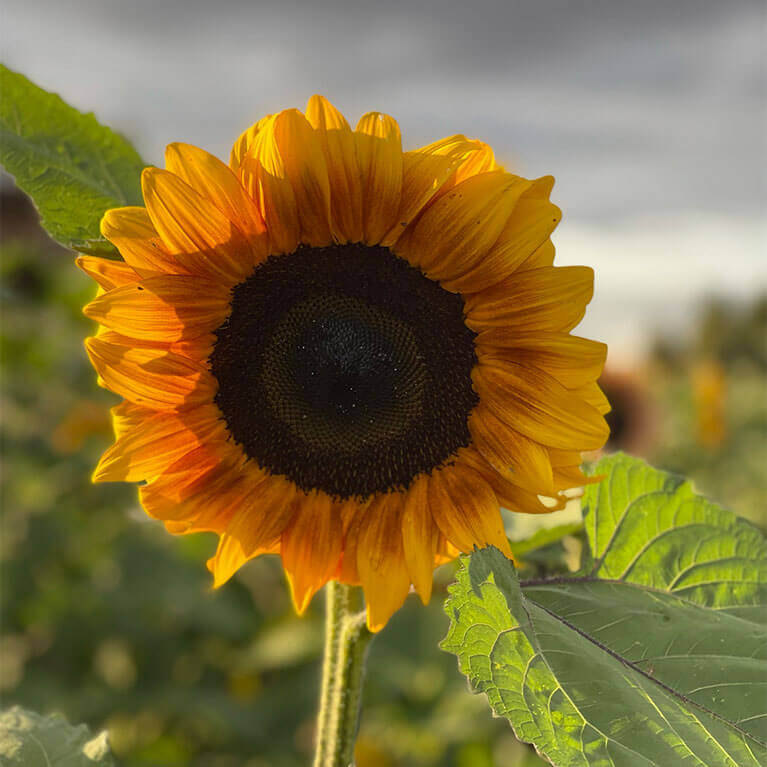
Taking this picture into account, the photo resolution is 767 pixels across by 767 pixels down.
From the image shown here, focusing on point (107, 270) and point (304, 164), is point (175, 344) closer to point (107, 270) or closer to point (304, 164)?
point (107, 270)

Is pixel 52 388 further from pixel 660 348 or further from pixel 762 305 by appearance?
pixel 762 305

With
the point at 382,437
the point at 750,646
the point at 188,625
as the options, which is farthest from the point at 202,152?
the point at 188,625

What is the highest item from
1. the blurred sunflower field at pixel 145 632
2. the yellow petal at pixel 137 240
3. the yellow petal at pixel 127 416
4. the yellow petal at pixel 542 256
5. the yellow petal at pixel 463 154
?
the yellow petal at pixel 463 154

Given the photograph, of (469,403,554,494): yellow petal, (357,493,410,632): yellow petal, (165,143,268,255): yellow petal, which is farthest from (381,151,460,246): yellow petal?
(357,493,410,632): yellow petal

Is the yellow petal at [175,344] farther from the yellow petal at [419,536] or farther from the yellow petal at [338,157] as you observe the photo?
the yellow petal at [419,536]

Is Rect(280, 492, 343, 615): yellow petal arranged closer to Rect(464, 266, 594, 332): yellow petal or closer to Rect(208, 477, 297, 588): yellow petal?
Rect(208, 477, 297, 588): yellow petal

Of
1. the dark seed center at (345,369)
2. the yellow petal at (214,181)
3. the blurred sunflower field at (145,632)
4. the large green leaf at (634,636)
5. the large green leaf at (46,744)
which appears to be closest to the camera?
the large green leaf at (634,636)

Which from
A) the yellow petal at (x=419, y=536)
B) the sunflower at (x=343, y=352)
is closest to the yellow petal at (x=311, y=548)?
the sunflower at (x=343, y=352)
